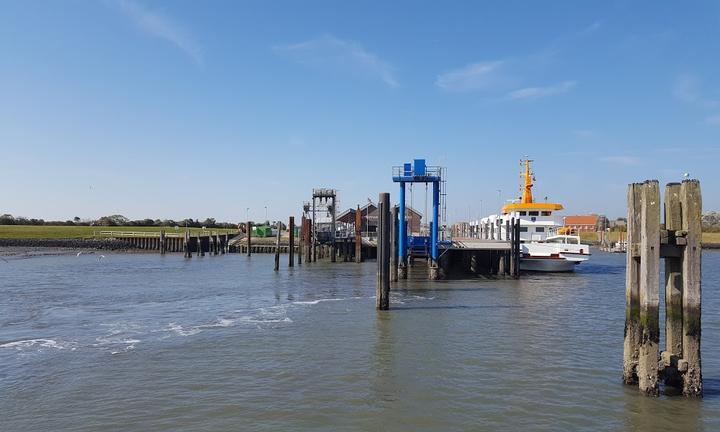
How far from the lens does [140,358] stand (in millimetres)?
15680

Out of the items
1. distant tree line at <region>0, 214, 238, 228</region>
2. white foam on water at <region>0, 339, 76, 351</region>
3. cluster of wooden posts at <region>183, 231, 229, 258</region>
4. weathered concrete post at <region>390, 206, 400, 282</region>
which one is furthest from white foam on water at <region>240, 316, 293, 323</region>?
distant tree line at <region>0, 214, 238, 228</region>

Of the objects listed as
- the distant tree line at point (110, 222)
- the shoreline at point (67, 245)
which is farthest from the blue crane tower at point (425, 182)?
the distant tree line at point (110, 222)

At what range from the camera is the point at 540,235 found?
154 feet

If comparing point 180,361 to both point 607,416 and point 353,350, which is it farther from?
point 607,416

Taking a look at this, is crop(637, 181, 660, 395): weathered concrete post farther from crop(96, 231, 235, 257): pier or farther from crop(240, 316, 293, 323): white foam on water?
crop(96, 231, 235, 257): pier

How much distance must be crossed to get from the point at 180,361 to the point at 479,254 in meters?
32.5

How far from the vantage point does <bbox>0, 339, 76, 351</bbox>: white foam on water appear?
Result: 56.4ft

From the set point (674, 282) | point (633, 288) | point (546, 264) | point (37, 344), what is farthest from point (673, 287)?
point (546, 264)

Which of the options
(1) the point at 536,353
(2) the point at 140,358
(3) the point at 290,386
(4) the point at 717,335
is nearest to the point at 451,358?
(1) the point at 536,353

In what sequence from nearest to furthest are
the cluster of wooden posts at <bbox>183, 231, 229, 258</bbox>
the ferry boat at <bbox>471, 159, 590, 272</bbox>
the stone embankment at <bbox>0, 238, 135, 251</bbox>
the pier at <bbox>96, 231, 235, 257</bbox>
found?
the ferry boat at <bbox>471, 159, 590, 272</bbox>, the cluster of wooden posts at <bbox>183, 231, 229, 258</bbox>, the pier at <bbox>96, 231, 235, 257</bbox>, the stone embankment at <bbox>0, 238, 135, 251</bbox>

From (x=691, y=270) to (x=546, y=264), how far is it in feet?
108

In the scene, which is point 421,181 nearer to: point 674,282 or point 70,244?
point 674,282

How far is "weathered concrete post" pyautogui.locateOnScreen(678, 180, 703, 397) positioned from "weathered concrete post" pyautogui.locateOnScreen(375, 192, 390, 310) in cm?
1278

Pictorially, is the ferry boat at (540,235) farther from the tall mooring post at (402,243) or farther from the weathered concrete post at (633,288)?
the weathered concrete post at (633,288)
